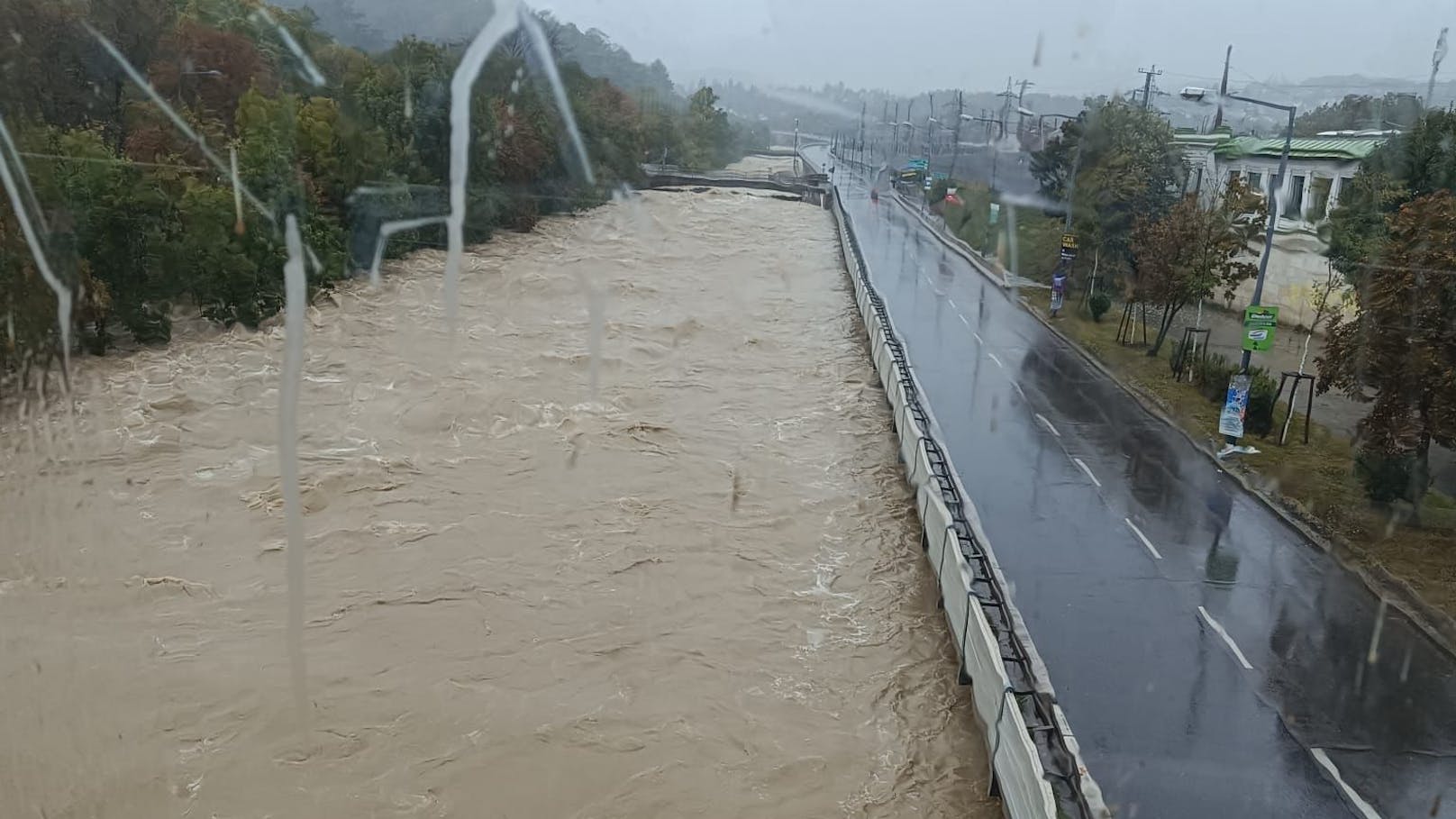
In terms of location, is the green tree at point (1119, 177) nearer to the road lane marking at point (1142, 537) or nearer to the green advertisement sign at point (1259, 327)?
the green advertisement sign at point (1259, 327)

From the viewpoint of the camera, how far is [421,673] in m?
7.01

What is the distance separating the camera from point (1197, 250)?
16.0m

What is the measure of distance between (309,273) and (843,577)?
13.6 meters

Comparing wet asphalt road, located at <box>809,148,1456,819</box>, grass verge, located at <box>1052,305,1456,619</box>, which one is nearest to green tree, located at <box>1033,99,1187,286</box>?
grass verge, located at <box>1052,305,1456,619</box>

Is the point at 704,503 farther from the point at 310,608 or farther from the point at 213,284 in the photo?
the point at 213,284

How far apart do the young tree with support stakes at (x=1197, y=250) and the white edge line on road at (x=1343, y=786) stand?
10.8m

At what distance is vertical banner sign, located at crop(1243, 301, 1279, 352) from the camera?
487 inches

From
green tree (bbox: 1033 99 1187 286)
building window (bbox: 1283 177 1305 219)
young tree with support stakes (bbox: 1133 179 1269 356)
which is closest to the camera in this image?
young tree with support stakes (bbox: 1133 179 1269 356)

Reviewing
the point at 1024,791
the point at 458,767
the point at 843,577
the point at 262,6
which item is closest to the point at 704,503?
the point at 843,577

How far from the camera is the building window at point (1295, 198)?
22.5m

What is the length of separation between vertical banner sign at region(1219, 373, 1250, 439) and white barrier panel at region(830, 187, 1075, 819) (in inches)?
151

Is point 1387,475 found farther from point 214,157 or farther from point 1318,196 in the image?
point 214,157

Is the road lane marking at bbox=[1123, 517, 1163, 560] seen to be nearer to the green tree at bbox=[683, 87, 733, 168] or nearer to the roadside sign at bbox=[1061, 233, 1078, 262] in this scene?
the roadside sign at bbox=[1061, 233, 1078, 262]

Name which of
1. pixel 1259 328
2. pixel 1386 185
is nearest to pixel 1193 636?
pixel 1259 328
